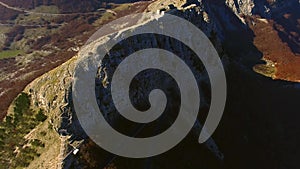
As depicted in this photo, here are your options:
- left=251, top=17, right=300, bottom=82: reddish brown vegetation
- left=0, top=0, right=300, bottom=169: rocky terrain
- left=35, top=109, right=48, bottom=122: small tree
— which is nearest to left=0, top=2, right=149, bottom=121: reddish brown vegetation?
left=0, top=0, right=300, bottom=169: rocky terrain

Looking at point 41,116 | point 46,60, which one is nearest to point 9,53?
point 46,60

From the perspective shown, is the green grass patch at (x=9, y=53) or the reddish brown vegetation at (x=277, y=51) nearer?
the reddish brown vegetation at (x=277, y=51)

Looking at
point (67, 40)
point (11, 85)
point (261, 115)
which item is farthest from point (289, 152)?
point (67, 40)

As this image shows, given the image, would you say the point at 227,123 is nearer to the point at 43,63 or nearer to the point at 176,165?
the point at 176,165

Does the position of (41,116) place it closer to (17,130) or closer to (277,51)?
(17,130)

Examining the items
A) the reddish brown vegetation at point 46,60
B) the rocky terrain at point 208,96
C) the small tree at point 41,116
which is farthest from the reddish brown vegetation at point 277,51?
the small tree at point 41,116

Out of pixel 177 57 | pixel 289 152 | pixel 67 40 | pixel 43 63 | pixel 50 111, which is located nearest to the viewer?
pixel 50 111

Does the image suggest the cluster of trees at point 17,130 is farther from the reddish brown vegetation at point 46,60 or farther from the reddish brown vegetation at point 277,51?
the reddish brown vegetation at point 277,51
